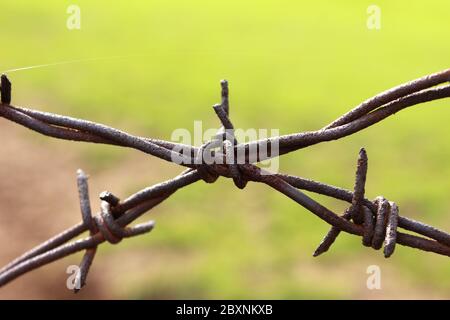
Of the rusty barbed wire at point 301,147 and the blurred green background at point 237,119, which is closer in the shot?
the rusty barbed wire at point 301,147

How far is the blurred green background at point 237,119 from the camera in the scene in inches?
126

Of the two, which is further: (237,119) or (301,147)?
(237,119)

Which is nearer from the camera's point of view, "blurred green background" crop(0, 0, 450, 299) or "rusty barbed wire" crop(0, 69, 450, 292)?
"rusty barbed wire" crop(0, 69, 450, 292)

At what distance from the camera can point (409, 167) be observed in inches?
162

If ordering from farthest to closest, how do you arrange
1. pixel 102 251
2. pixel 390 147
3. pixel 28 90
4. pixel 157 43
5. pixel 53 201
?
pixel 157 43 < pixel 28 90 < pixel 390 147 < pixel 53 201 < pixel 102 251

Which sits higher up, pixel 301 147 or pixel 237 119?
pixel 301 147

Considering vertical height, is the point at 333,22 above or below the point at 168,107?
above

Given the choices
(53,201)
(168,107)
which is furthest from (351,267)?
(168,107)

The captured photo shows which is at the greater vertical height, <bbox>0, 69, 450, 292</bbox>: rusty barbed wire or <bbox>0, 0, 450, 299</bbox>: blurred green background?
<bbox>0, 69, 450, 292</bbox>: rusty barbed wire

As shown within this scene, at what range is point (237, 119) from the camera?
16.0 feet

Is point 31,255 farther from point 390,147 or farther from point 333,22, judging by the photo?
point 333,22

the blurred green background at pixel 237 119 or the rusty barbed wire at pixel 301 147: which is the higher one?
the rusty barbed wire at pixel 301 147

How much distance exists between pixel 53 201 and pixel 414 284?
7.40 feet

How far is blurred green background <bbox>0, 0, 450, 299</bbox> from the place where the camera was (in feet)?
10.5
